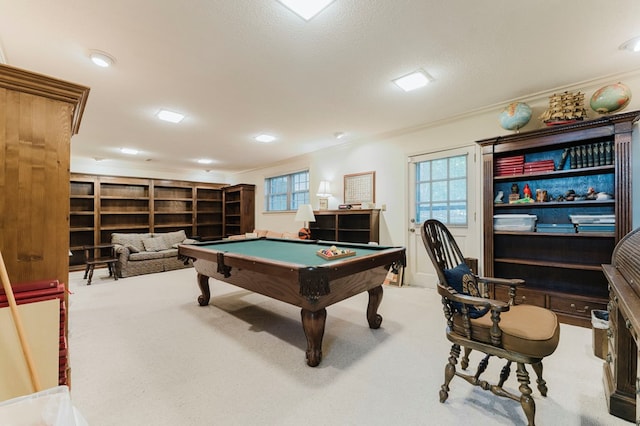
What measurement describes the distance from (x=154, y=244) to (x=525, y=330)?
21.1ft

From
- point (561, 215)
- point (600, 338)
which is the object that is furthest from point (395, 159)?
point (600, 338)

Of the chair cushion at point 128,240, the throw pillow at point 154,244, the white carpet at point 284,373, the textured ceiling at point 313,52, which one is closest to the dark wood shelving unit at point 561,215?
the white carpet at point 284,373

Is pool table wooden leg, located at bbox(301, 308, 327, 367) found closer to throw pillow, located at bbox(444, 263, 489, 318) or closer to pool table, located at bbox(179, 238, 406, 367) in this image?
pool table, located at bbox(179, 238, 406, 367)

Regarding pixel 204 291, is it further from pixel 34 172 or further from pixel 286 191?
pixel 286 191

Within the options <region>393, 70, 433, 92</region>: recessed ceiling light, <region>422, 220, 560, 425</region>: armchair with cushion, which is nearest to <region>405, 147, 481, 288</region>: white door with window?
<region>393, 70, 433, 92</region>: recessed ceiling light

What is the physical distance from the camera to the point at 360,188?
194 inches

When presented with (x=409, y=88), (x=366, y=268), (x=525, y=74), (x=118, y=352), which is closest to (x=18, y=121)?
(x=118, y=352)

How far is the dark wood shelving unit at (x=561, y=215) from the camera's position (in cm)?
249

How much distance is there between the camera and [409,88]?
2.96 meters

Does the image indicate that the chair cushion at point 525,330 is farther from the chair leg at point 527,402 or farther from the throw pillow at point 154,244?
the throw pillow at point 154,244

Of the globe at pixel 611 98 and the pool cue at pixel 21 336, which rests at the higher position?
the globe at pixel 611 98

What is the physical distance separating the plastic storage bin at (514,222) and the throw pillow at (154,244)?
20.4 ft

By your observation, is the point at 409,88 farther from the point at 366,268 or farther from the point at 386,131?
the point at 366,268

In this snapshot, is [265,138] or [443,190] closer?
[443,190]
